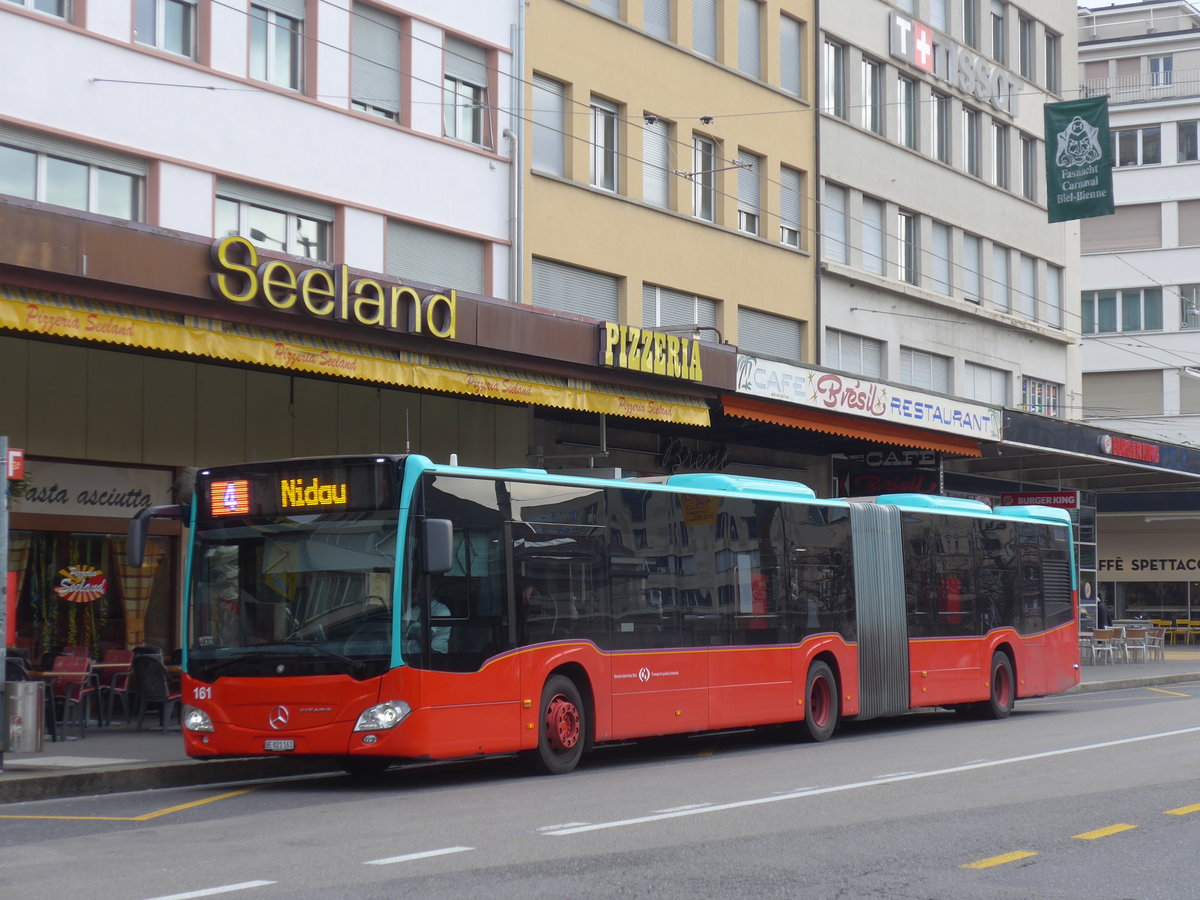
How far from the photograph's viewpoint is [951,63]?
39.9 metres

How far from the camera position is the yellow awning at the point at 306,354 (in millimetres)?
16141

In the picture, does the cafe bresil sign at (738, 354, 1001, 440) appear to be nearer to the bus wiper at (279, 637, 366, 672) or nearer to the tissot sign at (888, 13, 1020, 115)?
the tissot sign at (888, 13, 1020, 115)

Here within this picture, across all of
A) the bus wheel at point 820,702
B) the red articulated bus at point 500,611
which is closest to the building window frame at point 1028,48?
the red articulated bus at point 500,611

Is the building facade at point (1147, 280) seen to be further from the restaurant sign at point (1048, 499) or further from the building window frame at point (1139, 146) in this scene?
the restaurant sign at point (1048, 499)

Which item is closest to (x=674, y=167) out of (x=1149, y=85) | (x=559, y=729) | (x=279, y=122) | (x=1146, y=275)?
(x=279, y=122)

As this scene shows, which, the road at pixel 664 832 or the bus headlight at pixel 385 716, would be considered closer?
the road at pixel 664 832

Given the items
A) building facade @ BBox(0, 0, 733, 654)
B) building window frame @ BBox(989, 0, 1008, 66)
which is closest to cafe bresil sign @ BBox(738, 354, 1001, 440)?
building facade @ BBox(0, 0, 733, 654)

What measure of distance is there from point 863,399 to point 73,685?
594 inches

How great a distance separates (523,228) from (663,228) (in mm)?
4234

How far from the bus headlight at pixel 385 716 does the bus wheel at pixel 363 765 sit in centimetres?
110

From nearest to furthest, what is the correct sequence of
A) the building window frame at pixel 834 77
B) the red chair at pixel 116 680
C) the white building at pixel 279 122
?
1. the red chair at pixel 116 680
2. the white building at pixel 279 122
3. the building window frame at pixel 834 77

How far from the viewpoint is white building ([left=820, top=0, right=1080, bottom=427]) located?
35.5 m

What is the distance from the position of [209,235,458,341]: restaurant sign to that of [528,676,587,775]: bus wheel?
19.1 feet

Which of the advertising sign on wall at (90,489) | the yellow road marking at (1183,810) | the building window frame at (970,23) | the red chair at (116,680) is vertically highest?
the building window frame at (970,23)
